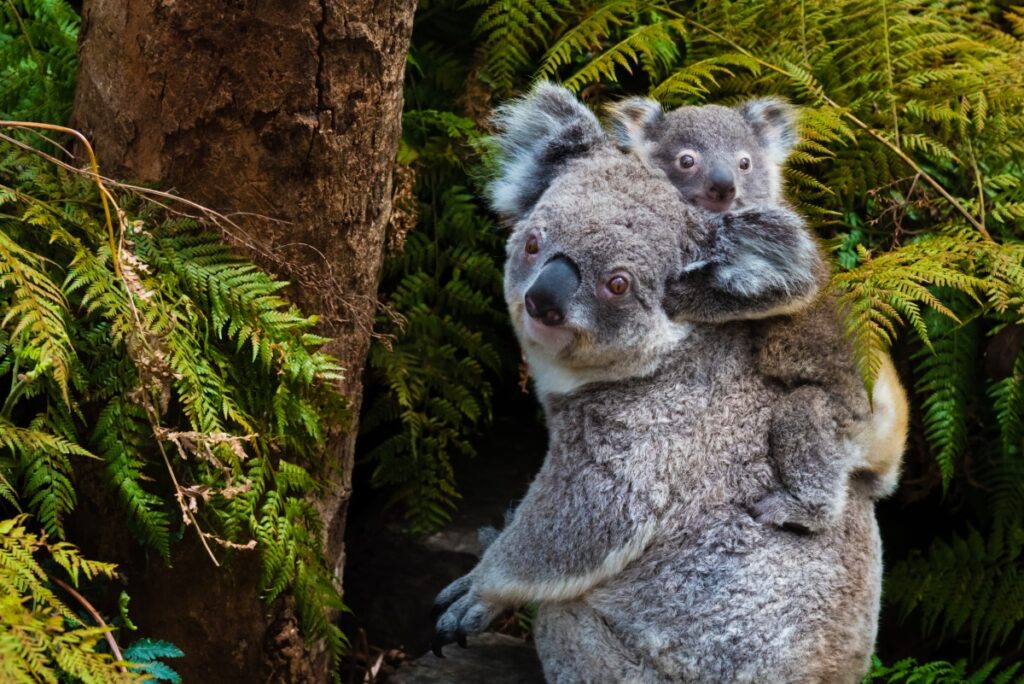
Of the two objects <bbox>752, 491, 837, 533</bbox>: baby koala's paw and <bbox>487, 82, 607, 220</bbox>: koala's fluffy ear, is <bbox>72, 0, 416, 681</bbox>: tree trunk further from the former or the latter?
<bbox>752, 491, 837, 533</bbox>: baby koala's paw

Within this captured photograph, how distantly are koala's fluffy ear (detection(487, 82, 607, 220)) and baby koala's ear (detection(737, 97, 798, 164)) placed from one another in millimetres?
825

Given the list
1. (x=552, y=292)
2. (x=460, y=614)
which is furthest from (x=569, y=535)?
(x=552, y=292)

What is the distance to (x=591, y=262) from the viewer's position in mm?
3066

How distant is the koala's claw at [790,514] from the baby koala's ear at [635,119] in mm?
1558

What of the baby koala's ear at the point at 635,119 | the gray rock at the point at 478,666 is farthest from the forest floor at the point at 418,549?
the baby koala's ear at the point at 635,119

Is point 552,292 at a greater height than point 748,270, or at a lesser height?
lesser

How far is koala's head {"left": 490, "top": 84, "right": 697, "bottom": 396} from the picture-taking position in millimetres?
3062

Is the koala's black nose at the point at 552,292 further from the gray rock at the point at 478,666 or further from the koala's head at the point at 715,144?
the gray rock at the point at 478,666

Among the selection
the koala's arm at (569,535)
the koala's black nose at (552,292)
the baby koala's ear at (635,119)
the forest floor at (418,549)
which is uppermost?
the baby koala's ear at (635,119)

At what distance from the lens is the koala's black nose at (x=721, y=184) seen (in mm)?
3604

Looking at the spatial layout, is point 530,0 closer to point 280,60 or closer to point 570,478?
point 280,60

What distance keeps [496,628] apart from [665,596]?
154 cm

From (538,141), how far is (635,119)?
0.67m

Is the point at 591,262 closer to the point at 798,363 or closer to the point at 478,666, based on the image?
the point at 798,363
